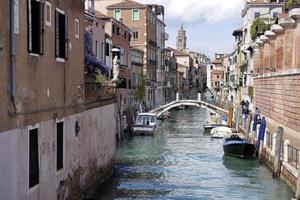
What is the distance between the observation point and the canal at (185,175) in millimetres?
15391

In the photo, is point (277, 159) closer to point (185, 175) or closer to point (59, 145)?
point (185, 175)

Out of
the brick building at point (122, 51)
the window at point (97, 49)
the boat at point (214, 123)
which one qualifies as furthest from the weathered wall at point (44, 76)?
the boat at point (214, 123)

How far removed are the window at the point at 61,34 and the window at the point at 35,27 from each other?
1099mm

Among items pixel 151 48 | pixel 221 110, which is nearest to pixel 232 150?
pixel 221 110

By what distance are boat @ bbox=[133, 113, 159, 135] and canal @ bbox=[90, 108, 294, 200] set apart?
361 centimetres

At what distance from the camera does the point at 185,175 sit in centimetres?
1903

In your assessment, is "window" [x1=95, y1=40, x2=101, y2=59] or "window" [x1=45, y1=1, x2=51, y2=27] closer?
"window" [x1=45, y1=1, x2=51, y2=27]

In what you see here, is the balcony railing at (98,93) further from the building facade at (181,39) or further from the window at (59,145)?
the building facade at (181,39)

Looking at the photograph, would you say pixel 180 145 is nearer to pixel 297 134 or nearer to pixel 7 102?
pixel 297 134

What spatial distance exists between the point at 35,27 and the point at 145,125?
79.5 ft

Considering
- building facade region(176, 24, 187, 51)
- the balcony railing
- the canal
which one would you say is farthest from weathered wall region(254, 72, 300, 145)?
building facade region(176, 24, 187, 51)

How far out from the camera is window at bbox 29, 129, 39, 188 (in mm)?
9086

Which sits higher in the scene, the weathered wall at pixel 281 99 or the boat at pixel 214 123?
the weathered wall at pixel 281 99

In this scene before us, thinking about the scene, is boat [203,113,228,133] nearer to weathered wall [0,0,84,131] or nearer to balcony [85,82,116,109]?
balcony [85,82,116,109]
